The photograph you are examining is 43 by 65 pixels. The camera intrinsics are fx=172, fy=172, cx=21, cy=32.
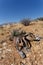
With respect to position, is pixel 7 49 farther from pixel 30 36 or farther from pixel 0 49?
pixel 30 36

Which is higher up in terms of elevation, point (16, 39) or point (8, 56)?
point (16, 39)

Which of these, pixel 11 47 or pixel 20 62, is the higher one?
pixel 11 47

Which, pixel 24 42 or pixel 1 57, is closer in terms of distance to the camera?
pixel 1 57

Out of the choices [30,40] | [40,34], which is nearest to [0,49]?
[30,40]

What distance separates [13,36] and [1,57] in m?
1.94

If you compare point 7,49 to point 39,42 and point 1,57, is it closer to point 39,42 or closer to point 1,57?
point 1,57

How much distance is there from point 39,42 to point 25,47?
36.1 inches

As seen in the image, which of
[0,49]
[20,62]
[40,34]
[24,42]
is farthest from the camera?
[40,34]

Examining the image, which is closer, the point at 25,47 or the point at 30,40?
the point at 25,47

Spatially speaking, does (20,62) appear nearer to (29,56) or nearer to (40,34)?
(29,56)

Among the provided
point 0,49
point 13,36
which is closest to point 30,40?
point 13,36

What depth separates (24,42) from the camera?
9.06 m

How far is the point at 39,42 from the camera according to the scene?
9.22 meters

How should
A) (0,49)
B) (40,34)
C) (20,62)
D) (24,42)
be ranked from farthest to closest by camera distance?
(40,34), (24,42), (0,49), (20,62)
